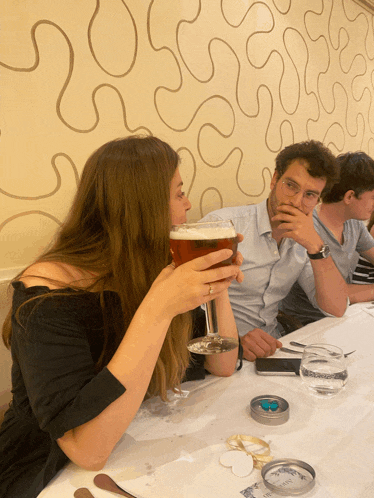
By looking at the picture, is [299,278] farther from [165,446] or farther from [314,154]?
[165,446]

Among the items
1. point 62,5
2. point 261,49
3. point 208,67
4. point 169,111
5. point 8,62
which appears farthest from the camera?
point 261,49

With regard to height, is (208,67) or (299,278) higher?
(208,67)

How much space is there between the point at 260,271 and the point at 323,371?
94cm

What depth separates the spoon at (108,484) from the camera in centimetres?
69

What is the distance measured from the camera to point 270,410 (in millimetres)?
905

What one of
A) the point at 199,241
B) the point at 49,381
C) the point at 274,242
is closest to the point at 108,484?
the point at 49,381

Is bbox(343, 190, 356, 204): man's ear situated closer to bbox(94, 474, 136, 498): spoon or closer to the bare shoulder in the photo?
the bare shoulder

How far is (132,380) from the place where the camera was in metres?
0.82

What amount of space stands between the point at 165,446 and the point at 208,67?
7.32 ft

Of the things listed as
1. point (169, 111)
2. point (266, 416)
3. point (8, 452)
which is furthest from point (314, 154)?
point (8, 452)

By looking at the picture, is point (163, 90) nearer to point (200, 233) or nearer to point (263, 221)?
point (263, 221)

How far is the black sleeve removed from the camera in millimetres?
792

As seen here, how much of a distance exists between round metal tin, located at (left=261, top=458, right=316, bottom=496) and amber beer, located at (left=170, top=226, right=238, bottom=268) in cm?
43

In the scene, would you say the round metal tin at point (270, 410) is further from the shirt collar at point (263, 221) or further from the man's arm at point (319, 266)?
the shirt collar at point (263, 221)
